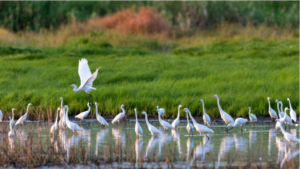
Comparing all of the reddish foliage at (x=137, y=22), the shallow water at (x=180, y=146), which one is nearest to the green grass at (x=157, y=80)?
the shallow water at (x=180, y=146)

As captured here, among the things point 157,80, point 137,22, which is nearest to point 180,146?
point 157,80

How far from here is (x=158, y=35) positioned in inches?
1144

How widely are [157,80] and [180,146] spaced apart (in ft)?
22.5

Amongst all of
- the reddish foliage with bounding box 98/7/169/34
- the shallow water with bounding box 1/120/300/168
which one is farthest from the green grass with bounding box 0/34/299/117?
the reddish foliage with bounding box 98/7/169/34

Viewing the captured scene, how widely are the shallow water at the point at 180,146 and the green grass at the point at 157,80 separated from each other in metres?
1.06

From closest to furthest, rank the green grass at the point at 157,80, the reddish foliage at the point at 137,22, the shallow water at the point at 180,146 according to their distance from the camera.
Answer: the shallow water at the point at 180,146 → the green grass at the point at 157,80 → the reddish foliage at the point at 137,22

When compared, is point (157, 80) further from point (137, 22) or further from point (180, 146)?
point (137, 22)

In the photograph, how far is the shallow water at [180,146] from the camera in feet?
26.0

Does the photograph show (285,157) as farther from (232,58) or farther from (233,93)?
(232,58)

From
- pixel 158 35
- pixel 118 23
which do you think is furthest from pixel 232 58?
pixel 118 23

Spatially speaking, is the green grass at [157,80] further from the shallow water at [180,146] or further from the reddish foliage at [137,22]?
the reddish foliage at [137,22]

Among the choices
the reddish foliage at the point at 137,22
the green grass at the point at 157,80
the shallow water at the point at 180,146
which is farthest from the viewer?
the reddish foliage at the point at 137,22

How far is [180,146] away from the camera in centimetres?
970

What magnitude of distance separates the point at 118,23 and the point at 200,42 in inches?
227
